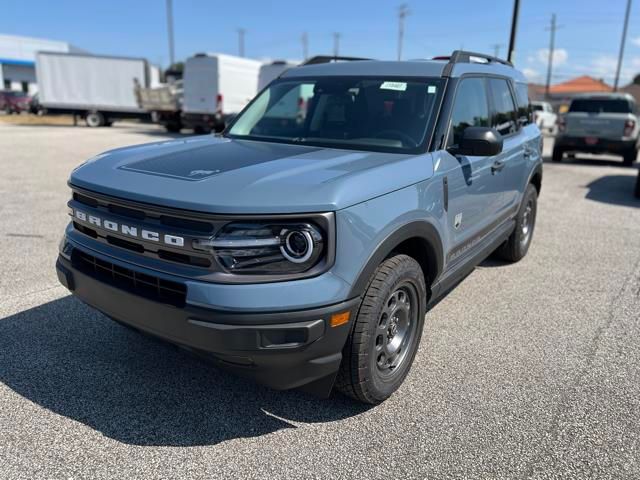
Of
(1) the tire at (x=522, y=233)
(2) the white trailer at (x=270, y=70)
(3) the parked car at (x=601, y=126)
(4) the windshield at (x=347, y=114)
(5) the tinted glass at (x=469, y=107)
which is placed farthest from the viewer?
(2) the white trailer at (x=270, y=70)

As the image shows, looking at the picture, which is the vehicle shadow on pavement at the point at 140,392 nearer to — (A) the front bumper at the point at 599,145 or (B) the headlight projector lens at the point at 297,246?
(B) the headlight projector lens at the point at 297,246

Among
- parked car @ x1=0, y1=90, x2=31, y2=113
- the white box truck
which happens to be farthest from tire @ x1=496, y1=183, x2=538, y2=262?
parked car @ x1=0, y1=90, x2=31, y2=113

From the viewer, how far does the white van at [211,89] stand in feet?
66.2

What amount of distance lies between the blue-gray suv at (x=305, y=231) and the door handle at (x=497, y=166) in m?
0.22

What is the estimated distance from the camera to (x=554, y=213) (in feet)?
28.0

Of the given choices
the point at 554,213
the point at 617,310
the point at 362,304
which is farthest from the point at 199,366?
the point at 554,213

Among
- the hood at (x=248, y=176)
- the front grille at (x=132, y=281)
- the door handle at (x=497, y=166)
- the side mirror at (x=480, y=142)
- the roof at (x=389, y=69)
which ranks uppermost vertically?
the roof at (x=389, y=69)

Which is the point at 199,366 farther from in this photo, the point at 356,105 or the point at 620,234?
the point at 620,234

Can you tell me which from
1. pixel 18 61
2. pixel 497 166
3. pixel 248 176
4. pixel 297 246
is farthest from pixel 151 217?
pixel 18 61

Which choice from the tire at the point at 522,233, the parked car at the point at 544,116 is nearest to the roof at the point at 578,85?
the parked car at the point at 544,116

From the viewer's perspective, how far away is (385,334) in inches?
116

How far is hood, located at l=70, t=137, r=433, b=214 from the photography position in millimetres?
2352

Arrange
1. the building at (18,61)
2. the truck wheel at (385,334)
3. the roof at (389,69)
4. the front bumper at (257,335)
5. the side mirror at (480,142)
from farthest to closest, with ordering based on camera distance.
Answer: the building at (18,61) < the roof at (389,69) < the side mirror at (480,142) < the truck wheel at (385,334) < the front bumper at (257,335)

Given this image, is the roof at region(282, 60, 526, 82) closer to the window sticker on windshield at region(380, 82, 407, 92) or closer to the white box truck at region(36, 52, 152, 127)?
the window sticker on windshield at region(380, 82, 407, 92)
